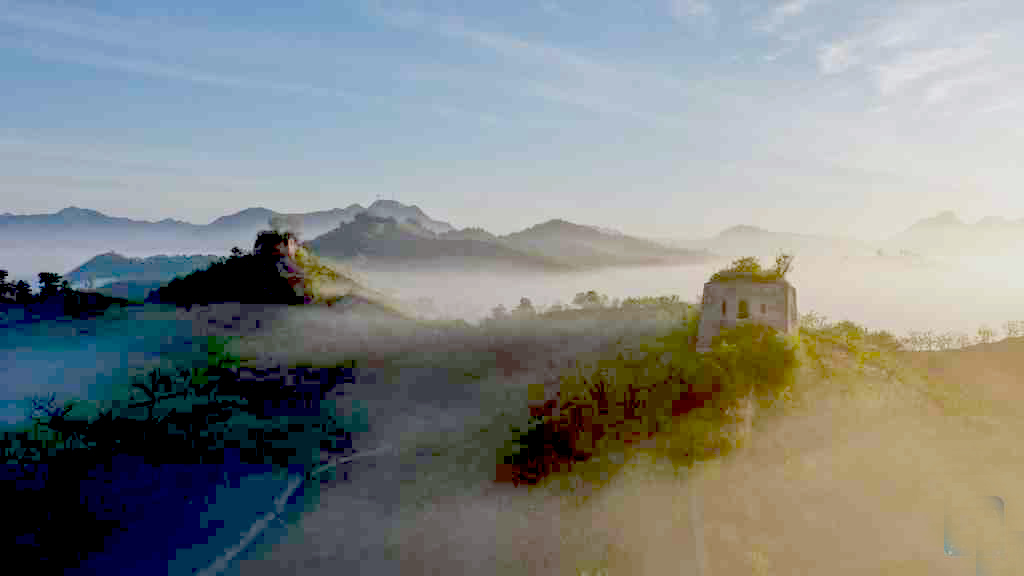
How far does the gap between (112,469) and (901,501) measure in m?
76.4

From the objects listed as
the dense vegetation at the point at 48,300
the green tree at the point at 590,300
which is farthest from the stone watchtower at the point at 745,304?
the dense vegetation at the point at 48,300

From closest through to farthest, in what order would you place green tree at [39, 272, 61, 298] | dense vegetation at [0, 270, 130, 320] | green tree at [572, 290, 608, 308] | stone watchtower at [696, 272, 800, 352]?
stone watchtower at [696, 272, 800, 352] < dense vegetation at [0, 270, 130, 320] < green tree at [39, 272, 61, 298] < green tree at [572, 290, 608, 308]

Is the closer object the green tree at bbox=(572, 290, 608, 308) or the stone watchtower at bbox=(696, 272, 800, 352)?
the stone watchtower at bbox=(696, 272, 800, 352)

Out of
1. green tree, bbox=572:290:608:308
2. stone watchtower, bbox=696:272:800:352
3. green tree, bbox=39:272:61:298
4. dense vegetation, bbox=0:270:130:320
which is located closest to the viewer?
stone watchtower, bbox=696:272:800:352

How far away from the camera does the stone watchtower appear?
54.9 meters

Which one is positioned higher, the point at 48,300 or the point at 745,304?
the point at 48,300

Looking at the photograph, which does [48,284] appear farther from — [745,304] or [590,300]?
[745,304]

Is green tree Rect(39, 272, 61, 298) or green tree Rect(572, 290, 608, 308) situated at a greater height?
green tree Rect(39, 272, 61, 298)

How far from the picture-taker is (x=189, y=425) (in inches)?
3019

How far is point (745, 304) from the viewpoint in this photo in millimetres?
55969

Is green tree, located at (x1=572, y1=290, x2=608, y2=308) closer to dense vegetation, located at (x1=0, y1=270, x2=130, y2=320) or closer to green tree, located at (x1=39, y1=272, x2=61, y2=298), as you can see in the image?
dense vegetation, located at (x1=0, y1=270, x2=130, y2=320)

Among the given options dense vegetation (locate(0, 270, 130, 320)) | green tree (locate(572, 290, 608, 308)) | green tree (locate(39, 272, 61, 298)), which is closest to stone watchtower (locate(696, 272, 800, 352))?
green tree (locate(572, 290, 608, 308))

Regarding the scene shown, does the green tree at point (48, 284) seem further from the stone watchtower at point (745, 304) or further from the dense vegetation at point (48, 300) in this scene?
the stone watchtower at point (745, 304)

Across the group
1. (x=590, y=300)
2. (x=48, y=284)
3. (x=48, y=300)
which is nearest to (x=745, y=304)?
(x=590, y=300)
